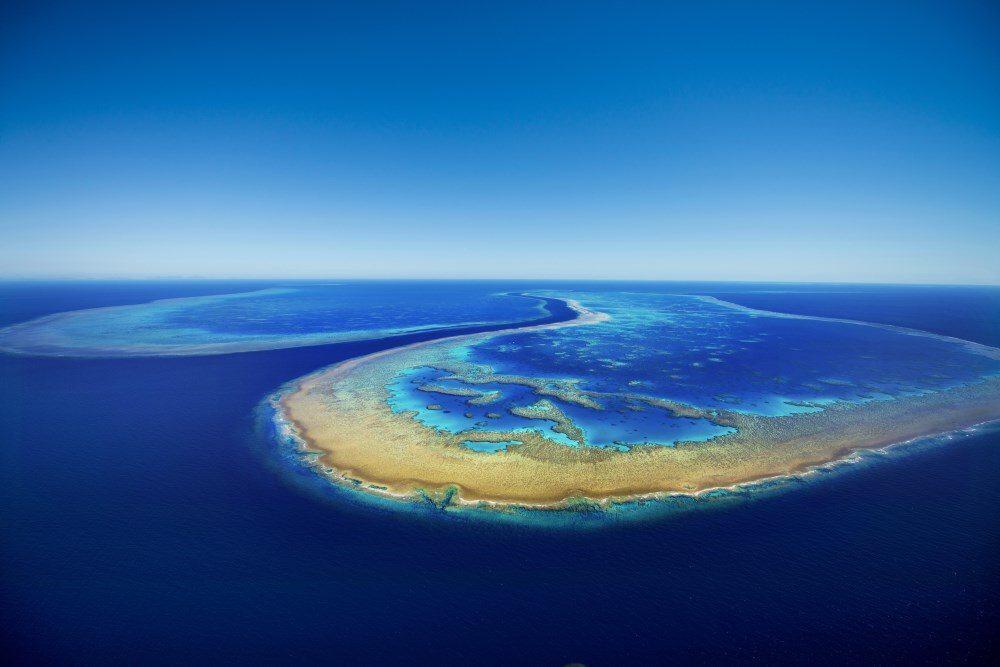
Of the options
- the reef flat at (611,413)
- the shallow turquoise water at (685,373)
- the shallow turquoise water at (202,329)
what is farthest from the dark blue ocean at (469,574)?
the shallow turquoise water at (202,329)

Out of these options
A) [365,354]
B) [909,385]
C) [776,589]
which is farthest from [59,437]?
[909,385]

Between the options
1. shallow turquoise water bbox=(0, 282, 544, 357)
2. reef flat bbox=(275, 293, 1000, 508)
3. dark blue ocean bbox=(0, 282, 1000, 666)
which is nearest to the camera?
dark blue ocean bbox=(0, 282, 1000, 666)

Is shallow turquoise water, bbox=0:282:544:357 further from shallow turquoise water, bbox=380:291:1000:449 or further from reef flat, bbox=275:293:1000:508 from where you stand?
shallow turquoise water, bbox=380:291:1000:449

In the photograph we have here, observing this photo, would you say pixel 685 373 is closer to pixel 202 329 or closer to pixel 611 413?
pixel 611 413

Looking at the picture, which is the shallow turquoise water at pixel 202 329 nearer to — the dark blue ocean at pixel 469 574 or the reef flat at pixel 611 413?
the reef flat at pixel 611 413

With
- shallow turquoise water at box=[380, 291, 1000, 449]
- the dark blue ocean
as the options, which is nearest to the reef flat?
shallow turquoise water at box=[380, 291, 1000, 449]

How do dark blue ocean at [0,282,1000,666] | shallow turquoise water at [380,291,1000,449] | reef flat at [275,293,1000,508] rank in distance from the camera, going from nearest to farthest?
dark blue ocean at [0,282,1000,666] < reef flat at [275,293,1000,508] < shallow turquoise water at [380,291,1000,449]
